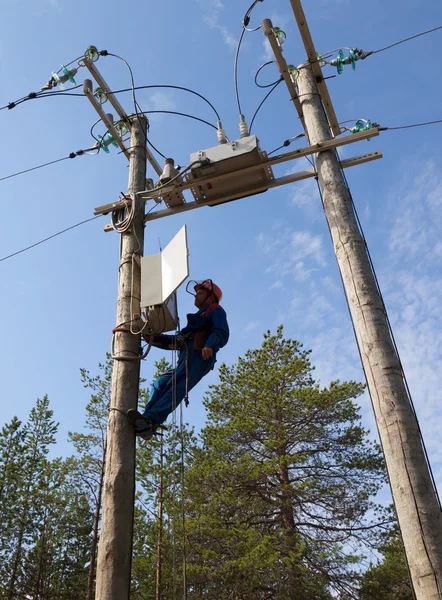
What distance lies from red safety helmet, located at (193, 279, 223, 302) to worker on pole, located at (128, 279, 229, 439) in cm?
11

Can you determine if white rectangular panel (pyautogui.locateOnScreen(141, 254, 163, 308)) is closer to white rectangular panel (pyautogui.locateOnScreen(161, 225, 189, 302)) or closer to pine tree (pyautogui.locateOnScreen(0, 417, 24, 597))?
white rectangular panel (pyautogui.locateOnScreen(161, 225, 189, 302))

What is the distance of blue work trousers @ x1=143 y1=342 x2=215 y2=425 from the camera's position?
3.76m

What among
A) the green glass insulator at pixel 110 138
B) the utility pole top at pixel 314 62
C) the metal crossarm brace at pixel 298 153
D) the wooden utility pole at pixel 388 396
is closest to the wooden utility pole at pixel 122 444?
the metal crossarm brace at pixel 298 153

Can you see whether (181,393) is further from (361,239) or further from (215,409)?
(215,409)

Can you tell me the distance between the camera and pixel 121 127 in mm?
5449

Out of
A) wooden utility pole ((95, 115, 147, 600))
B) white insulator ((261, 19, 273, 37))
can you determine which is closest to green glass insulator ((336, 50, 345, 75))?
white insulator ((261, 19, 273, 37))

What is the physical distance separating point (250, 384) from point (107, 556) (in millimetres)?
10190

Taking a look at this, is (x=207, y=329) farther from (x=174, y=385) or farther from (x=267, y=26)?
(x=267, y=26)

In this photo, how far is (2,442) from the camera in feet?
59.2

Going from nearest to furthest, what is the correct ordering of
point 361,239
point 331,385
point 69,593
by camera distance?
point 361,239 < point 331,385 < point 69,593

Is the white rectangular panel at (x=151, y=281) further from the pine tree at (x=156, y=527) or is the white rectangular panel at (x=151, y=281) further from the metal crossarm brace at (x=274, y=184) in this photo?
the pine tree at (x=156, y=527)

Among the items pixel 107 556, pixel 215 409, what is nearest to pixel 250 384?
pixel 215 409

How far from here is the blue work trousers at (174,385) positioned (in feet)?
12.3

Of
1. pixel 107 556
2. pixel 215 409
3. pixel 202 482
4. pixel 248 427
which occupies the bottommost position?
pixel 107 556
